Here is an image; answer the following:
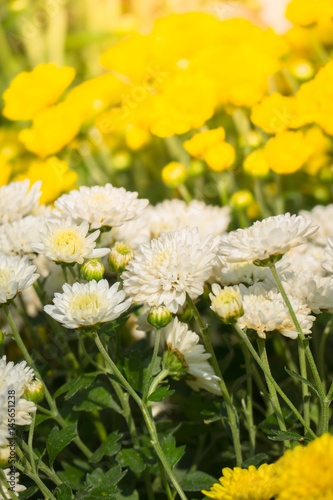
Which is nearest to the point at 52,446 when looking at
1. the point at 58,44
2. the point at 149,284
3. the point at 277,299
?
the point at 149,284

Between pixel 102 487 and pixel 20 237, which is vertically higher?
pixel 20 237

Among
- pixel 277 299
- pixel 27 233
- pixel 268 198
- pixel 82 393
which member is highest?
pixel 27 233

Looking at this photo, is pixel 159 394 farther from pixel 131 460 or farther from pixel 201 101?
pixel 201 101

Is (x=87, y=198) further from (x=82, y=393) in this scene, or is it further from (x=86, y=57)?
(x=86, y=57)

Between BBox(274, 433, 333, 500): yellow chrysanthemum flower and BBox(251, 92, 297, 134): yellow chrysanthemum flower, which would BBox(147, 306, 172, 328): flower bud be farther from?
BBox(251, 92, 297, 134): yellow chrysanthemum flower

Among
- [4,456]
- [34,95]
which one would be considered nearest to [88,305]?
[4,456]

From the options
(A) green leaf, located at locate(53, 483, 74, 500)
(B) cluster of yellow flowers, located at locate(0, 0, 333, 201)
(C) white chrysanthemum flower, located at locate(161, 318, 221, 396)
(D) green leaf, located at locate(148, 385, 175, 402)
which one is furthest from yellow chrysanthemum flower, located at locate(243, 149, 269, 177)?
(A) green leaf, located at locate(53, 483, 74, 500)

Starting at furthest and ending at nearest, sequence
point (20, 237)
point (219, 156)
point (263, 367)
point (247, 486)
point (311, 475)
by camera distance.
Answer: point (219, 156), point (20, 237), point (263, 367), point (247, 486), point (311, 475)
